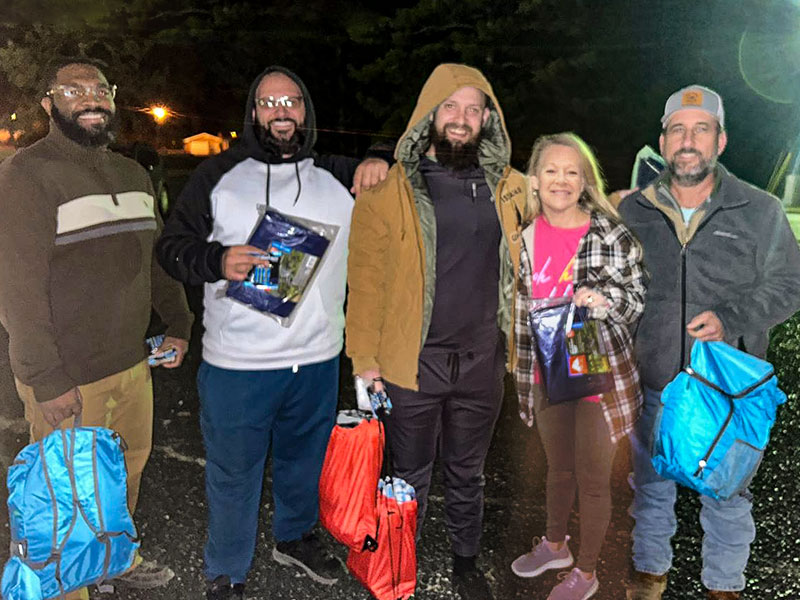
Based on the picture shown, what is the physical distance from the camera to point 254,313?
243cm

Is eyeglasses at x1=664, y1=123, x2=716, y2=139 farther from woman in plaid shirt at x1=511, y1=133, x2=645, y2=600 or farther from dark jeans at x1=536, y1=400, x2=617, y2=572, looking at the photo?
dark jeans at x1=536, y1=400, x2=617, y2=572

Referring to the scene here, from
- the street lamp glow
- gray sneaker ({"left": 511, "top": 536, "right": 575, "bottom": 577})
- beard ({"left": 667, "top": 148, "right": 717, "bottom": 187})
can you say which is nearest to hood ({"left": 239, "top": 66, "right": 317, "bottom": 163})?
beard ({"left": 667, "top": 148, "right": 717, "bottom": 187})

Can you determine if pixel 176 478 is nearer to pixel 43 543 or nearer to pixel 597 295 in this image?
pixel 43 543

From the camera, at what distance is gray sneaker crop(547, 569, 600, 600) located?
2596mm

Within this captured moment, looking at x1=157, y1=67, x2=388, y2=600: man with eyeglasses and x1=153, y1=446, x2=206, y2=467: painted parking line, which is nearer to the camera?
x1=157, y1=67, x2=388, y2=600: man with eyeglasses

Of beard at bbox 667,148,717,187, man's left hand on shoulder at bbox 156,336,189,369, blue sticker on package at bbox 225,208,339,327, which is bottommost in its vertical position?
man's left hand on shoulder at bbox 156,336,189,369

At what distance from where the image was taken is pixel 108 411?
→ 254 cm

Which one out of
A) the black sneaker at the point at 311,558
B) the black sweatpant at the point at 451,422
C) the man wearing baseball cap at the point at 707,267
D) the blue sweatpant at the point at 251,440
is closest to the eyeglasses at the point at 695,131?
the man wearing baseball cap at the point at 707,267

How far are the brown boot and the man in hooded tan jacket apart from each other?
89cm

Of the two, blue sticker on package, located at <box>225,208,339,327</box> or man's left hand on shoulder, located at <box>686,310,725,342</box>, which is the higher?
blue sticker on package, located at <box>225,208,339,327</box>

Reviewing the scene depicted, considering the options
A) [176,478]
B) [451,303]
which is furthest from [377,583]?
[176,478]

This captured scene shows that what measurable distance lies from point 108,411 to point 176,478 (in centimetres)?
121

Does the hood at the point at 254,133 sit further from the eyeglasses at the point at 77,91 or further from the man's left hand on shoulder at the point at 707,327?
the man's left hand on shoulder at the point at 707,327

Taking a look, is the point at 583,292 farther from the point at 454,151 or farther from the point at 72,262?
the point at 72,262
